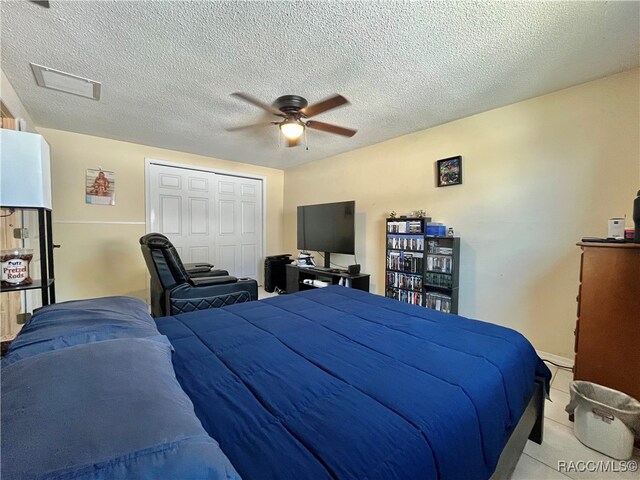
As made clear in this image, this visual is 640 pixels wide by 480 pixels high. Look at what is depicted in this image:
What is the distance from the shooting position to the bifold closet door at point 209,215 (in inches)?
170

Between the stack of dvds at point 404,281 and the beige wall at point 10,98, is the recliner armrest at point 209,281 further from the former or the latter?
the beige wall at point 10,98

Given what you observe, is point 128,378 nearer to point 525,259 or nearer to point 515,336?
point 515,336

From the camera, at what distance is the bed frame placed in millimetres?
1191

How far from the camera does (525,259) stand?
2.63 metres

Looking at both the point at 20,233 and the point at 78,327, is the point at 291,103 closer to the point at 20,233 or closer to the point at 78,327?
the point at 78,327

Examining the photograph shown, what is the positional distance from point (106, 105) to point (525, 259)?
4.43 m

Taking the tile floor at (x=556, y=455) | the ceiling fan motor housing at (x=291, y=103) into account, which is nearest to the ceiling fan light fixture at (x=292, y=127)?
the ceiling fan motor housing at (x=291, y=103)

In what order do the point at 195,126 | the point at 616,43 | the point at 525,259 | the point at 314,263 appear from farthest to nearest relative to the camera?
the point at 314,263 < the point at 195,126 < the point at 525,259 < the point at 616,43

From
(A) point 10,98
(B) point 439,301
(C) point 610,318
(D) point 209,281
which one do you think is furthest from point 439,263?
(A) point 10,98

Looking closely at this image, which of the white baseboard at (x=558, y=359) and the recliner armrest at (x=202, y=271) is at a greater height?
the recliner armrest at (x=202, y=271)

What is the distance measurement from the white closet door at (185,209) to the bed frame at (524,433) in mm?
4584

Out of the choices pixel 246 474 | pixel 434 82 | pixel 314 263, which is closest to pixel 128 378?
pixel 246 474

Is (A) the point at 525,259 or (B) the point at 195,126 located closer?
(A) the point at 525,259

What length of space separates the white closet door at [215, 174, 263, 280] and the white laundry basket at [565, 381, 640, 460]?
4.72 m
